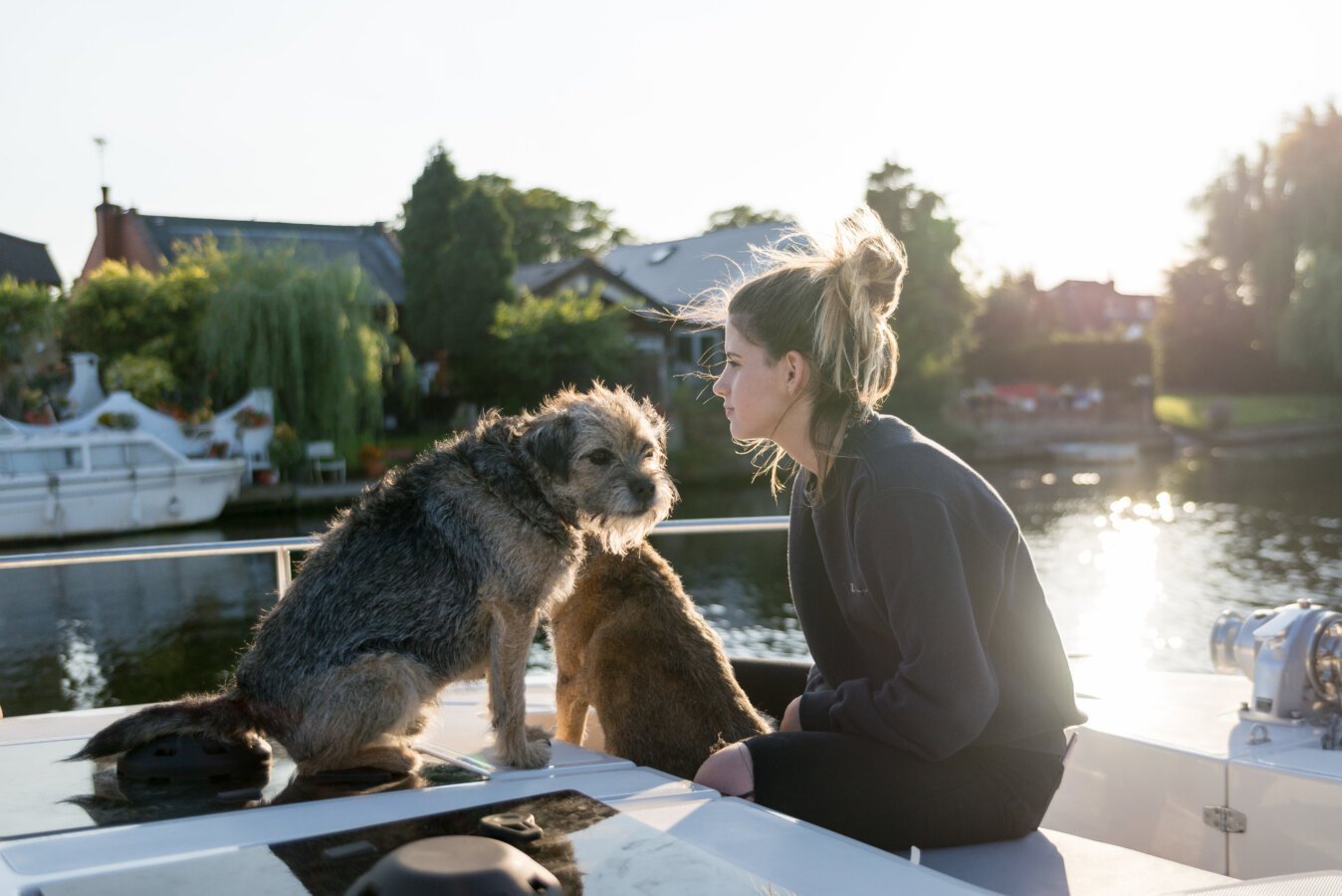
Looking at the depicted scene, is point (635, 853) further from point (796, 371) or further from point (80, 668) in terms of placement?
point (80, 668)

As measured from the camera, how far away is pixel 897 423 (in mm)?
2506

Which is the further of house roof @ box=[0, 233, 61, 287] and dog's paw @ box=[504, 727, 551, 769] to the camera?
house roof @ box=[0, 233, 61, 287]

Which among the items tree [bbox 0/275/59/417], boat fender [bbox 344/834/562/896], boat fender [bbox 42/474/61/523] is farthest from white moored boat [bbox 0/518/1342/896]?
tree [bbox 0/275/59/417]

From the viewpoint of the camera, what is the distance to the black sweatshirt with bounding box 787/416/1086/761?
2.27 metres

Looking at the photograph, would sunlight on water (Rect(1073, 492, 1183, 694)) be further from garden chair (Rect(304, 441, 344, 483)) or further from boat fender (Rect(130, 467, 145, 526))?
boat fender (Rect(130, 467, 145, 526))

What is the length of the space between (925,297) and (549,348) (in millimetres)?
15106

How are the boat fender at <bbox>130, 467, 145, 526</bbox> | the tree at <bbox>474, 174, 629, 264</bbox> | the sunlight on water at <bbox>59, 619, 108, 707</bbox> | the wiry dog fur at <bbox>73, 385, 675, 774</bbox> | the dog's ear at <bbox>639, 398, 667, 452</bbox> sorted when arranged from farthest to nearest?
1. the tree at <bbox>474, 174, 629, 264</bbox>
2. the boat fender at <bbox>130, 467, 145, 526</bbox>
3. the sunlight on water at <bbox>59, 619, 108, 707</bbox>
4. the dog's ear at <bbox>639, 398, 667, 452</bbox>
5. the wiry dog fur at <bbox>73, 385, 675, 774</bbox>

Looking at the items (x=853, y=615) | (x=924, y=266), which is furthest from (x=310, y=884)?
(x=924, y=266)

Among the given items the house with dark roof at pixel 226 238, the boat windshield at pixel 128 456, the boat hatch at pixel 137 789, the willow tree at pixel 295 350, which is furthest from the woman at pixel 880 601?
the house with dark roof at pixel 226 238

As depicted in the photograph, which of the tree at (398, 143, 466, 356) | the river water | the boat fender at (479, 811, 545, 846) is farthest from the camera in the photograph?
the tree at (398, 143, 466, 356)

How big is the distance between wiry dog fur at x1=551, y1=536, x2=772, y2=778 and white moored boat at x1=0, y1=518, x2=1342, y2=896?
0.77ft

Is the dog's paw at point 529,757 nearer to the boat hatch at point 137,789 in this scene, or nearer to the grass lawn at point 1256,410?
the boat hatch at point 137,789

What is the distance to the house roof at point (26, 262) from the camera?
Answer: 3291 centimetres

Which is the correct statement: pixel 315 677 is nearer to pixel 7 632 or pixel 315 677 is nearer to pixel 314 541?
pixel 314 541
